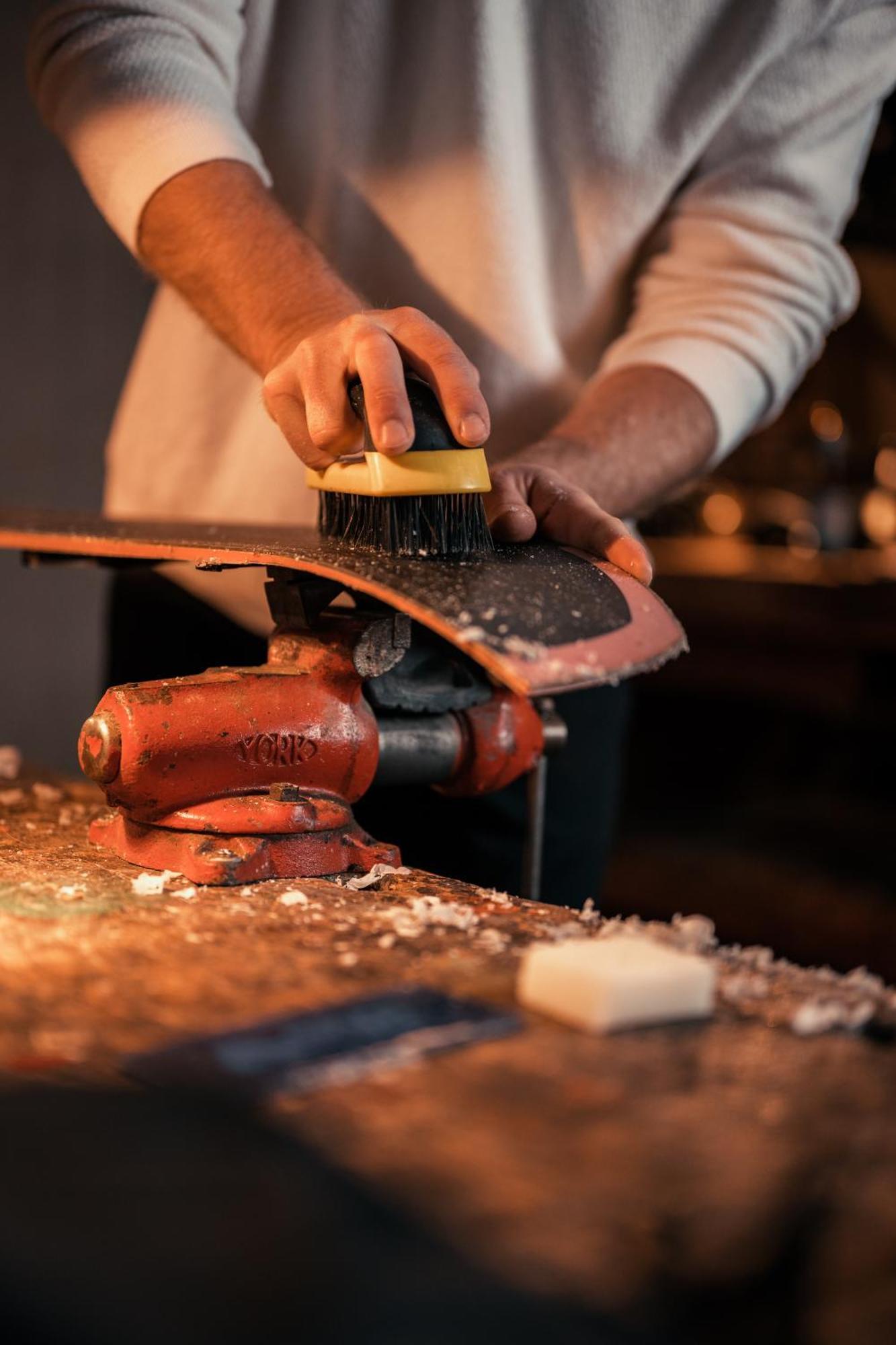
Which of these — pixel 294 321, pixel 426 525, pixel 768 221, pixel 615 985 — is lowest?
pixel 615 985

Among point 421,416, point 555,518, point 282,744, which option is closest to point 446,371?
point 421,416

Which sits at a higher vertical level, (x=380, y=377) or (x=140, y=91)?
(x=140, y=91)

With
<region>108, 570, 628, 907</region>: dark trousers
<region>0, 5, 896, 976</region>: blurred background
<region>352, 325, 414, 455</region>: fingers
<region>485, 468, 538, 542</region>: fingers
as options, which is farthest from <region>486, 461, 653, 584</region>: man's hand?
<region>0, 5, 896, 976</region>: blurred background

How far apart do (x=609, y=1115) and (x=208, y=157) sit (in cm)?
87

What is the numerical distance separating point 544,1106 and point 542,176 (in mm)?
1054

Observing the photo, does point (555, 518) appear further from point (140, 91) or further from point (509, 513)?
point (140, 91)

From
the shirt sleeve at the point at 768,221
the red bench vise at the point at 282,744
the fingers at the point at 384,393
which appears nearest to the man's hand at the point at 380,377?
the fingers at the point at 384,393

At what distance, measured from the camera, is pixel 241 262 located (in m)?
1.07

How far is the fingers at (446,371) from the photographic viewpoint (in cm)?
84

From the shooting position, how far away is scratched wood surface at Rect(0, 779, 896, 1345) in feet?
1.40

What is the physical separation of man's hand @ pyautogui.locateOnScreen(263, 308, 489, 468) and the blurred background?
5.78ft

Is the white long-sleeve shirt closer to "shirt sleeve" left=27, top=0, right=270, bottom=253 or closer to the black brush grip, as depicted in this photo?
"shirt sleeve" left=27, top=0, right=270, bottom=253

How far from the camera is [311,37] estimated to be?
1.28 metres

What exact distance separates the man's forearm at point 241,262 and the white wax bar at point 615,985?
21.8 inches
